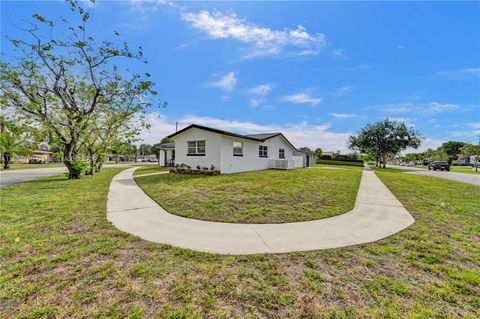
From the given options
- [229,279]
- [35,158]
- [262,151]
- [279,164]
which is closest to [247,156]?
[262,151]

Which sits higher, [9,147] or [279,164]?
[9,147]

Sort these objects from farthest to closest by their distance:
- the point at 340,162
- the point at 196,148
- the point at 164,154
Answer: the point at 340,162 < the point at 164,154 < the point at 196,148

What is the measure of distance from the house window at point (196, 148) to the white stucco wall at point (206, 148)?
9.3 inches

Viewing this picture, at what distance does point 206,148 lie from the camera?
46.6 feet

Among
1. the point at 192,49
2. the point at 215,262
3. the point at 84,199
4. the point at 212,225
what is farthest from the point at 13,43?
the point at 215,262

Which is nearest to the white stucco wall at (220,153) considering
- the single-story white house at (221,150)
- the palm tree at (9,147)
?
the single-story white house at (221,150)

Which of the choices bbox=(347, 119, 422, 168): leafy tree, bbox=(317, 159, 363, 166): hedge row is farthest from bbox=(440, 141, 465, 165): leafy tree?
bbox=(317, 159, 363, 166): hedge row

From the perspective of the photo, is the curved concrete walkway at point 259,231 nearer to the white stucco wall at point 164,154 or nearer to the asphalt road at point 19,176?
the asphalt road at point 19,176

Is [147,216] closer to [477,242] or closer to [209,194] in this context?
[209,194]

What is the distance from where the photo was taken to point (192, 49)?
1166 cm

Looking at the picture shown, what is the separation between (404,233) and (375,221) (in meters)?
0.73

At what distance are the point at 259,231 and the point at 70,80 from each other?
13.9 m

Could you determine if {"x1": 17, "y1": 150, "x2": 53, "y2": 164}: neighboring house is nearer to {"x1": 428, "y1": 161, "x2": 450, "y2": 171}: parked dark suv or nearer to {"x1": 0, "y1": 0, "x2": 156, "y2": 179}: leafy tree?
{"x1": 0, "y1": 0, "x2": 156, "y2": 179}: leafy tree

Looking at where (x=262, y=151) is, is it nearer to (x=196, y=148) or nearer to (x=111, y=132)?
(x=196, y=148)
